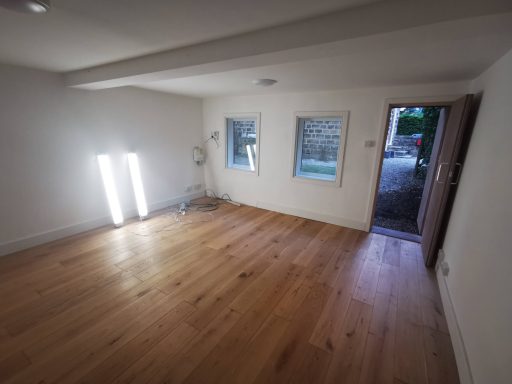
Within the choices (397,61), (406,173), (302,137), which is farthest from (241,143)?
(406,173)

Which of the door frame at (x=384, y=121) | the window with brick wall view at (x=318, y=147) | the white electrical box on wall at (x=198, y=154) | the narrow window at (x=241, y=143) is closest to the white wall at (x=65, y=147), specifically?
the white electrical box on wall at (x=198, y=154)

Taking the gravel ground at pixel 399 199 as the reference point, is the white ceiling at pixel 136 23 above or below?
above

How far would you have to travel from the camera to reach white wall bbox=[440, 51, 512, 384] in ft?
3.85

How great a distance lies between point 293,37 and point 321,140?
270cm

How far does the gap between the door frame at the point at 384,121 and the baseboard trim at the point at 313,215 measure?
0.18 metres

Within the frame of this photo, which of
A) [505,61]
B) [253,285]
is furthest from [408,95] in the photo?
[253,285]

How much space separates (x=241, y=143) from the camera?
491 centimetres

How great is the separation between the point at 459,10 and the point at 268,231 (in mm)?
3033

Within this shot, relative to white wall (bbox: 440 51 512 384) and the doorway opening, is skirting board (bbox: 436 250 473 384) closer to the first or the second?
white wall (bbox: 440 51 512 384)

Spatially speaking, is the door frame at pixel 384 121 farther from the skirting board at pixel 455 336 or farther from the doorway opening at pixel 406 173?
the skirting board at pixel 455 336

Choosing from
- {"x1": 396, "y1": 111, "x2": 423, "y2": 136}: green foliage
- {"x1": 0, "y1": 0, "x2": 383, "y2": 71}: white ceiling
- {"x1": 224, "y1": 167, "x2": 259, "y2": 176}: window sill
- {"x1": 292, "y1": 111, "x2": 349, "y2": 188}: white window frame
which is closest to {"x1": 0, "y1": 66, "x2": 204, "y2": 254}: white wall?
{"x1": 0, "y1": 0, "x2": 383, "y2": 71}: white ceiling

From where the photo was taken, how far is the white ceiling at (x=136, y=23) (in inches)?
47.6

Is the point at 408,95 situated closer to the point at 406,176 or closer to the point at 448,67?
the point at 448,67

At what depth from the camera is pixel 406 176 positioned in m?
5.99
